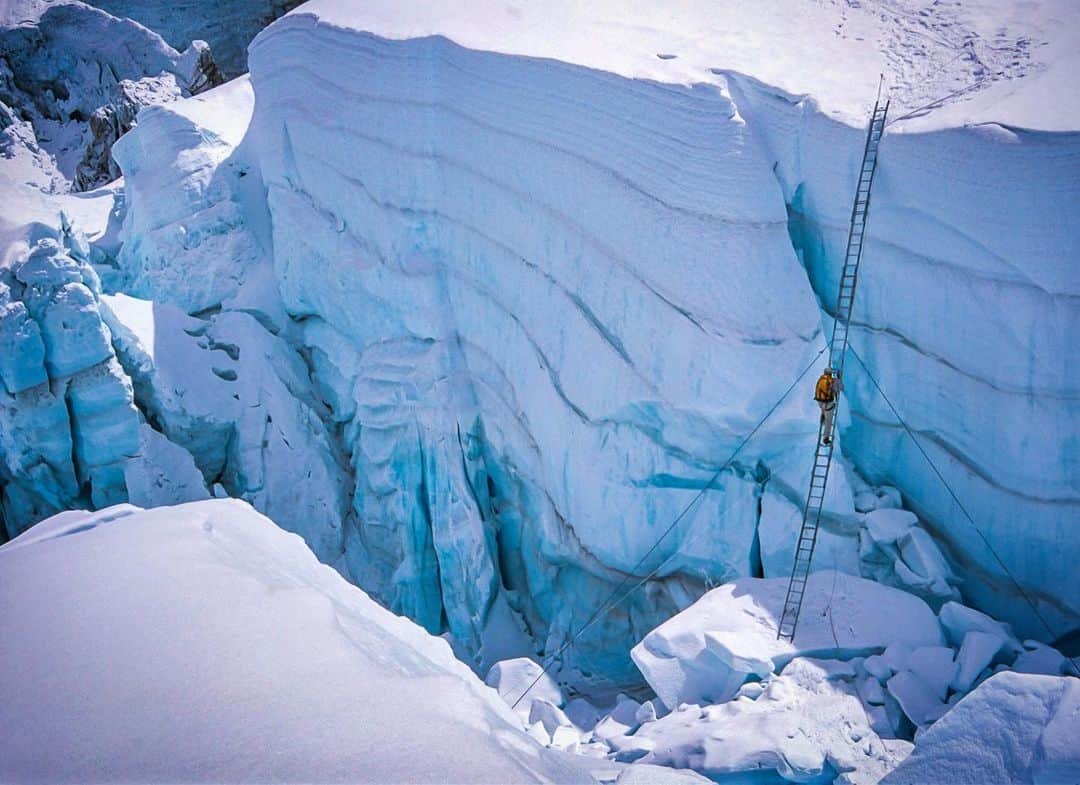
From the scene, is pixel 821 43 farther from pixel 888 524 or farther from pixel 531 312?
pixel 888 524

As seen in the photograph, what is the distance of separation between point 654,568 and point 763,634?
105 cm

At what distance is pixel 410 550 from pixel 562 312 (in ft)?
6.72

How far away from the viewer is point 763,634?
145 inches

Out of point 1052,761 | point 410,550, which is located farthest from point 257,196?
point 1052,761

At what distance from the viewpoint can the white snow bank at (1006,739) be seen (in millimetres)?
2072

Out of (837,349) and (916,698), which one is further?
(837,349)

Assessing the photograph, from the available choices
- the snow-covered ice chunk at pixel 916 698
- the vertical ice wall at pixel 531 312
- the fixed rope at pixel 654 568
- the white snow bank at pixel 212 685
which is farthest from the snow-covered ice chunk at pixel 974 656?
the white snow bank at pixel 212 685

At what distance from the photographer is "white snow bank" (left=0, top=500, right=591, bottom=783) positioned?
1737 mm

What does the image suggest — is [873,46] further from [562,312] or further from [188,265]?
[188,265]

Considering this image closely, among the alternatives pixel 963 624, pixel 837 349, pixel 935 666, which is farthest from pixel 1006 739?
pixel 837 349

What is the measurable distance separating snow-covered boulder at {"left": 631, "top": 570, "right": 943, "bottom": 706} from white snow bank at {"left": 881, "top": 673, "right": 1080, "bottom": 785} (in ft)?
3.84

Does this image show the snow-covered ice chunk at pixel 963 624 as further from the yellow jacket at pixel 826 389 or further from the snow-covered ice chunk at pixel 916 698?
the yellow jacket at pixel 826 389

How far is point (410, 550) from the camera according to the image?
5.95m

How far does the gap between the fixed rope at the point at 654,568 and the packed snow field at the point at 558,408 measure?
0.12 feet
